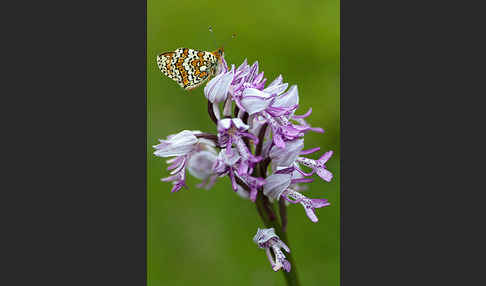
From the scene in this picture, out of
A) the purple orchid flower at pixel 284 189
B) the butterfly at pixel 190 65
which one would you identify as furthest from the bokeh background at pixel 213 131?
the purple orchid flower at pixel 284 189

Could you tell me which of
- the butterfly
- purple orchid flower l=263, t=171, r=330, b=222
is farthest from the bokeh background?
purple orchid flower l=263, t=171, r=330, b=222

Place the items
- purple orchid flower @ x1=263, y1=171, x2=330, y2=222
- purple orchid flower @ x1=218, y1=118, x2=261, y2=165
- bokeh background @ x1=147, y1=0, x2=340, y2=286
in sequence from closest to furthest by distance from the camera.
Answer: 1. purple orchid flower @ x1=218, y1=118, x2=261, y2=165
2. purple orchid flower @ x1=263, y1=171, x2=330, y2=222
3. bokeh background @ x1=147, y1=0, x2=340, y2=286

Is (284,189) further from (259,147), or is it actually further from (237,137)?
(237,137)

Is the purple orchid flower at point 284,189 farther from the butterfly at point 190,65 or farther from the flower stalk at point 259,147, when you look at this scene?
the butterfly at point 190,65

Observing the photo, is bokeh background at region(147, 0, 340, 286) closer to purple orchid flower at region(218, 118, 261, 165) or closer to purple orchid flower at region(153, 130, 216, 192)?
purple orchid flower at region(153, 130, 216, 192)
